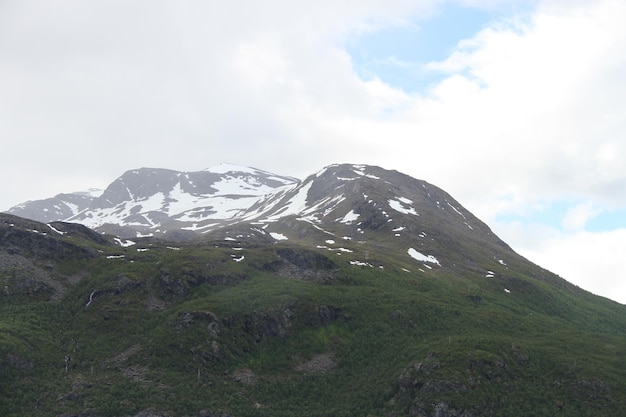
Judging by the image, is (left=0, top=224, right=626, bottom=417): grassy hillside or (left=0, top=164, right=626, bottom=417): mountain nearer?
(left=0, top=224, right=626, bottom=417): grassy hillside

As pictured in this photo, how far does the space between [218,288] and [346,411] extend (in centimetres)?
4389

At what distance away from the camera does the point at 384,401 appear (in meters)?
82.4

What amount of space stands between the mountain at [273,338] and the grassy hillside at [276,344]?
282mm

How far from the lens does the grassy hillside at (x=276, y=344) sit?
7975 cm

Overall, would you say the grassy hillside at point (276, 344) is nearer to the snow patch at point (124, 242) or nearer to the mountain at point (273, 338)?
the mountain at point (273, 338)

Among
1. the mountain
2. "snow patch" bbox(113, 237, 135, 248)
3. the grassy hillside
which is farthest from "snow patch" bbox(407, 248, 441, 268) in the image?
"snow patch" bbox(113, 237, 135, 248)

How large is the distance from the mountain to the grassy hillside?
0.28 m

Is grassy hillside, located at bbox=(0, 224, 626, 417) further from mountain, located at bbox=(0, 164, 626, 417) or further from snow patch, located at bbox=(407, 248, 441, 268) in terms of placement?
snow patch, located at bbox=(407, 248, 441, 268)

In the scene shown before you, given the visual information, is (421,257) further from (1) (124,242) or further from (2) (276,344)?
(1) (124,242)

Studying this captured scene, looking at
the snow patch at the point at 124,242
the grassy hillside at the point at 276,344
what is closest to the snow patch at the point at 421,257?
the grassy hillside at the point at 276,344

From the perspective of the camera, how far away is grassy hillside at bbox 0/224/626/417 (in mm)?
79750

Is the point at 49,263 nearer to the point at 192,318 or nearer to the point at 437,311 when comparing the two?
the point at 192,318

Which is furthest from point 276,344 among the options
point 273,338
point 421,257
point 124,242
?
point 124,242

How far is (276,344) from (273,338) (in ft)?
4.97
